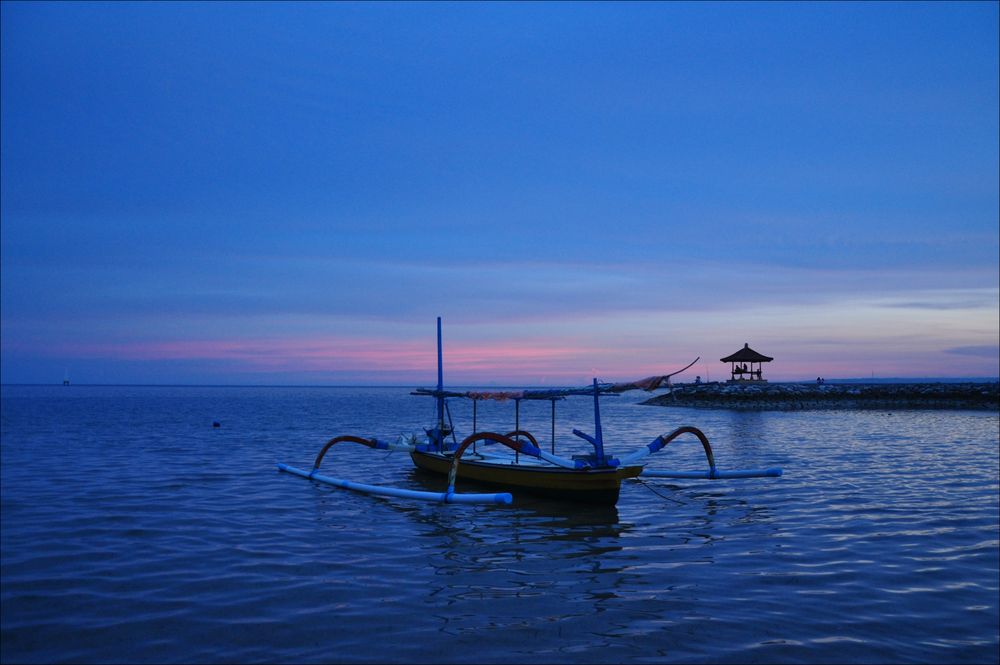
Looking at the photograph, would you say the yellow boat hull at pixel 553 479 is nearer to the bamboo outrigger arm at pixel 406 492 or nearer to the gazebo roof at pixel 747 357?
the bamboo outrigger arm at pixel 406 492

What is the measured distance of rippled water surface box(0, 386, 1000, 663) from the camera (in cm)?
891

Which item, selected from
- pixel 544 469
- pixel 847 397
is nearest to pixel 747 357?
pixel 847 397

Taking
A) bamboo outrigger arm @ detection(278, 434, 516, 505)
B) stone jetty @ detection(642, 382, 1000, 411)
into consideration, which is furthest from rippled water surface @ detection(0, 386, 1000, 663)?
stone jetty @ detection(642, 382, 1000, 411)

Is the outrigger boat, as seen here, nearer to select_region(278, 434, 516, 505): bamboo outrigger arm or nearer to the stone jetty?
select_region(278, 434, 516, 505): bamboo outrigger arm

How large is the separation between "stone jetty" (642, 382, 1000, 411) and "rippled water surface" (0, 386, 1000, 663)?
161 feet

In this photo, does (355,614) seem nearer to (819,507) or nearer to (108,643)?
(108,643)

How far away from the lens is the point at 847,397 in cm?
7375

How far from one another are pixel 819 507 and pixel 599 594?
944cm

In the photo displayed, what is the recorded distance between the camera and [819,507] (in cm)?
1775

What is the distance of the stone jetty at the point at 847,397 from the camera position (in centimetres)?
6719

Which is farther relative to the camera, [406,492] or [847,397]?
[847,397]

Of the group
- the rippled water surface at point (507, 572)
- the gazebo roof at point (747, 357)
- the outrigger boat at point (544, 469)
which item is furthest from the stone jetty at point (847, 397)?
the rippled water surface at point (507, 572)

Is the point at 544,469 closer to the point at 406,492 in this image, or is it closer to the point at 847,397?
the point at 406,492

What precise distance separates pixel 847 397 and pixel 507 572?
235 ft
